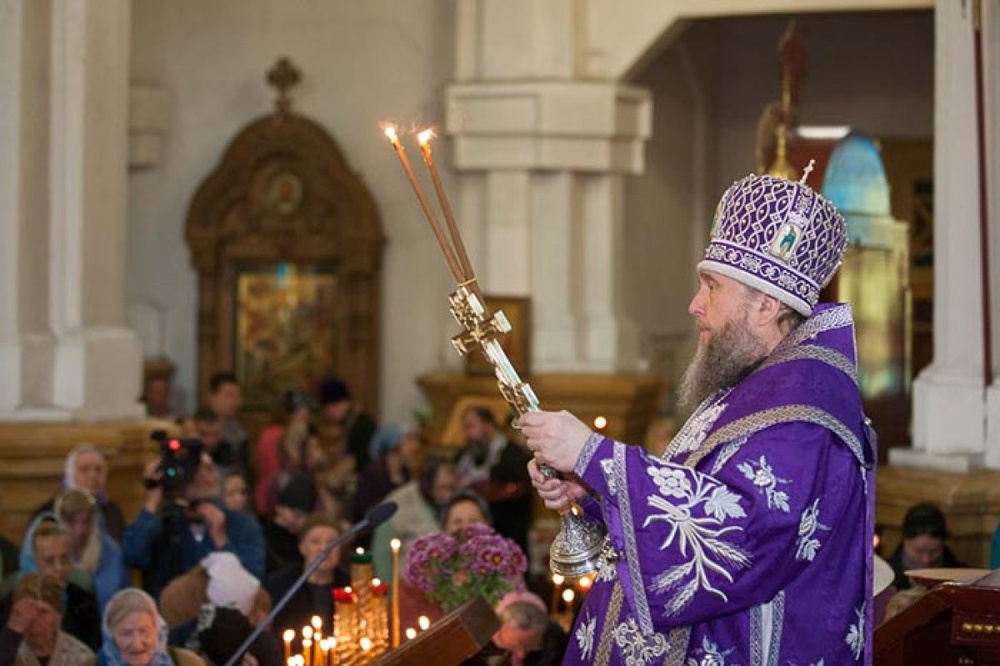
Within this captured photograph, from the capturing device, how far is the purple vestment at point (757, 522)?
4.98 meters

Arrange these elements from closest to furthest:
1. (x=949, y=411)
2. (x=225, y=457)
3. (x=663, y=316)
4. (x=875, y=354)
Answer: (x=949, y=411)
(x=225, y=457)
(x=875, y=354)
(x=663, y=316)

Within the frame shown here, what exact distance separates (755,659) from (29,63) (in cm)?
799

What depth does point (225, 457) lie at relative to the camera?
1184cm

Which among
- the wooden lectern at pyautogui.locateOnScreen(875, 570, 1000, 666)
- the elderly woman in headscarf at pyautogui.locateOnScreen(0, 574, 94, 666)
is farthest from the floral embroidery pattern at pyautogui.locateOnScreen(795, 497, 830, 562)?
the elderly woman in headscarf at pyautogui.locateOnScreen(0, 574, 94, 666)

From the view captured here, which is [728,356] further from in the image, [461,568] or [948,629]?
[461,568]

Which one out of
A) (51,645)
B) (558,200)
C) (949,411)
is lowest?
(51,645)

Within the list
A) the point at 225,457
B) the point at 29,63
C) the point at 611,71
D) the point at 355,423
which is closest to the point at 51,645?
the point at 225,457

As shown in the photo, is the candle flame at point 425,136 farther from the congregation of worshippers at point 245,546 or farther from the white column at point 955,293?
the white column at point 955,293

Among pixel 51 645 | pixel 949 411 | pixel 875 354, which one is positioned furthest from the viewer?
pixel 875 354

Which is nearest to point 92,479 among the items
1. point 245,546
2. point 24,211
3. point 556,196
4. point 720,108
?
point 245,546

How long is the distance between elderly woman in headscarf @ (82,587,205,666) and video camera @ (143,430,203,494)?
177cm

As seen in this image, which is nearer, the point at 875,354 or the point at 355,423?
the point at 875,354

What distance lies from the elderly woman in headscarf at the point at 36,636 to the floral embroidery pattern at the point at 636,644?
3.93 metres

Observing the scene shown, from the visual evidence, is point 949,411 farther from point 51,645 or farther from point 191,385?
point 191,385
